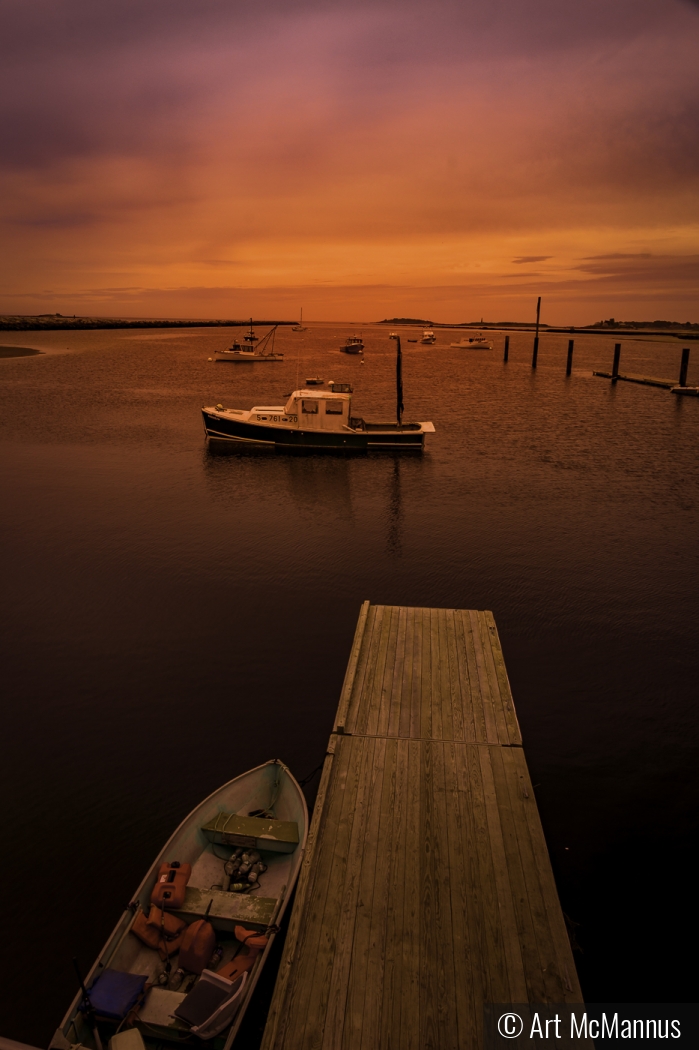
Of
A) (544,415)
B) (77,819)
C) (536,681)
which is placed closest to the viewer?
(77,819)

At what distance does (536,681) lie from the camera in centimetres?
1488

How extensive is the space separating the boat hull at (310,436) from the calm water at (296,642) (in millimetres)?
1239

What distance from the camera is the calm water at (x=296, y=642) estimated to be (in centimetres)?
934

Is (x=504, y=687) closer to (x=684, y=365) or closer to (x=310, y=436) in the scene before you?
(x=310, y=436)

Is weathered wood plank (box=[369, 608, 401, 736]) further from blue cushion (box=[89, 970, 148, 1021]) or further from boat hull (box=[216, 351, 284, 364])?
boat hull (box=[216, 351, 284, 364])

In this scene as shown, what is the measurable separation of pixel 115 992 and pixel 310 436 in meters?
32.7

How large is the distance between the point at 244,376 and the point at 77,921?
8483cm

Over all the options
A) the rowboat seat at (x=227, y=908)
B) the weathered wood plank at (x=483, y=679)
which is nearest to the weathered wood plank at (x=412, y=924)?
the weathered wood plank at (x=483, y=679)

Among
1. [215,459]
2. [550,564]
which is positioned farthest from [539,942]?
[215,459]

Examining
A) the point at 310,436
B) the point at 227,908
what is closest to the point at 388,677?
the point at 227,908

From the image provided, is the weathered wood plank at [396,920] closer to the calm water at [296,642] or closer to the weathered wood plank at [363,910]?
the weathered wood plank at [363,910]

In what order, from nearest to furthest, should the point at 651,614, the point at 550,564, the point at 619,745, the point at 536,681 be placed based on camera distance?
the point at 619,745
the point at 536,681
the point at 651,614
the point at 550,564

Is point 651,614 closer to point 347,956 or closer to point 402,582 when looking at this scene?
point 402,582

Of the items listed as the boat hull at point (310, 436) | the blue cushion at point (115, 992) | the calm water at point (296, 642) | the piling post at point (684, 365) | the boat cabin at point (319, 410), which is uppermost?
the piling post at point (684, 365)
